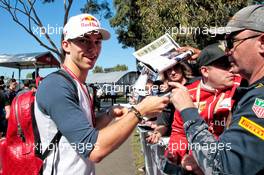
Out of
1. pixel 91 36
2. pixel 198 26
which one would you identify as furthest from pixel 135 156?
pixel 91 36

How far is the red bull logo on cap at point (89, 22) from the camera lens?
7.57 feet

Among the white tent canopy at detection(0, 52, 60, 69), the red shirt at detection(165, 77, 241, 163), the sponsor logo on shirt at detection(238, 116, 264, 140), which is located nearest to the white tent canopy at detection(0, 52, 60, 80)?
the white tent canopy at detection(0, 52, 60, 69)

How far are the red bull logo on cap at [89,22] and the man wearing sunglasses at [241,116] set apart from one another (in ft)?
2.39

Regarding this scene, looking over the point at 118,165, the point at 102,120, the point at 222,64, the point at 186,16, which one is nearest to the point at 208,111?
the point at 222,64

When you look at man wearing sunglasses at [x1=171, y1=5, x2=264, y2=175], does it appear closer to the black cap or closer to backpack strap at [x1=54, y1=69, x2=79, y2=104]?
backpack strap at [x1=54, y1=69, x2=79, y2=104]

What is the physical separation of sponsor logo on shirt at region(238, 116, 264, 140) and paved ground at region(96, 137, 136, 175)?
17.4 feet

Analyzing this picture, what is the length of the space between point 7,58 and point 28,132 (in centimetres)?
1550

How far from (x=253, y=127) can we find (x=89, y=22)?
1273 millimetres

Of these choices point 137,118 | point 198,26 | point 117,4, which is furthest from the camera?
point 117,4

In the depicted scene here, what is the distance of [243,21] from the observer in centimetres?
200

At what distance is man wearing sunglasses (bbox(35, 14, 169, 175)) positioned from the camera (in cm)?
195

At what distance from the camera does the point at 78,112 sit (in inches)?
77.7

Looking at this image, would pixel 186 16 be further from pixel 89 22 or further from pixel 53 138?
pixel 53 138

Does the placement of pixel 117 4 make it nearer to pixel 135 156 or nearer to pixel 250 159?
pixel 135 156
